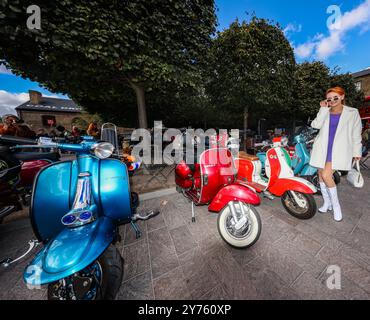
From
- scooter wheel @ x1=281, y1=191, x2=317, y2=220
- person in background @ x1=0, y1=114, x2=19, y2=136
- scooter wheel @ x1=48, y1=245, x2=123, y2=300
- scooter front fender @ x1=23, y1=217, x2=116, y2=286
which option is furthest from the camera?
person in background @ x1=0, y1=114, x2=19, y2=136

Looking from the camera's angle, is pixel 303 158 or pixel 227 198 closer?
pixel 227 198

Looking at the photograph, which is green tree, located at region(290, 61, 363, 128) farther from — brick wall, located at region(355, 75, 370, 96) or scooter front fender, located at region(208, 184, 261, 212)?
brick wall, located at region(355, 75, 370, 96)

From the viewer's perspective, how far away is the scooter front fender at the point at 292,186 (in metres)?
2.28

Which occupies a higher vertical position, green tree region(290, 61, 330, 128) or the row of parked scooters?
green tree region(290, 61, 330, 128)

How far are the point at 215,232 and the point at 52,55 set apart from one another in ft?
16.0

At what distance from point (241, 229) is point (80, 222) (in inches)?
72.2

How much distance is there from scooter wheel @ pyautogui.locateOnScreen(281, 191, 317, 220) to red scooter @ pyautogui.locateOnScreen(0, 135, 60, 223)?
12.2ft

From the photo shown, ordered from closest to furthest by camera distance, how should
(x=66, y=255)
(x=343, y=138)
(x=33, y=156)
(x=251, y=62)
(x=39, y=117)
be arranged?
(x=66, y=255), (x=343, y=138), (x=33, y=156), (x=251, y=62), (x=39, y=117)

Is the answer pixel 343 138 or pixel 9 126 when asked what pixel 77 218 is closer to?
pixel 343 138

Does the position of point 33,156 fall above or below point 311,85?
below

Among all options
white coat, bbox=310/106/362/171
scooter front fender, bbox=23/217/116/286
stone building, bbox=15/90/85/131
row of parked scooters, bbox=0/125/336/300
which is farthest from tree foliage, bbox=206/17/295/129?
stone building, bbox=15/90/85/131

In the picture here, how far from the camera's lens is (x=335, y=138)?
227cm

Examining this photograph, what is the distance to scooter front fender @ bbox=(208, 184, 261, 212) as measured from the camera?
1.87 metres

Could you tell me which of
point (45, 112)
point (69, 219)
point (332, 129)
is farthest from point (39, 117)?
point (332, 129)
